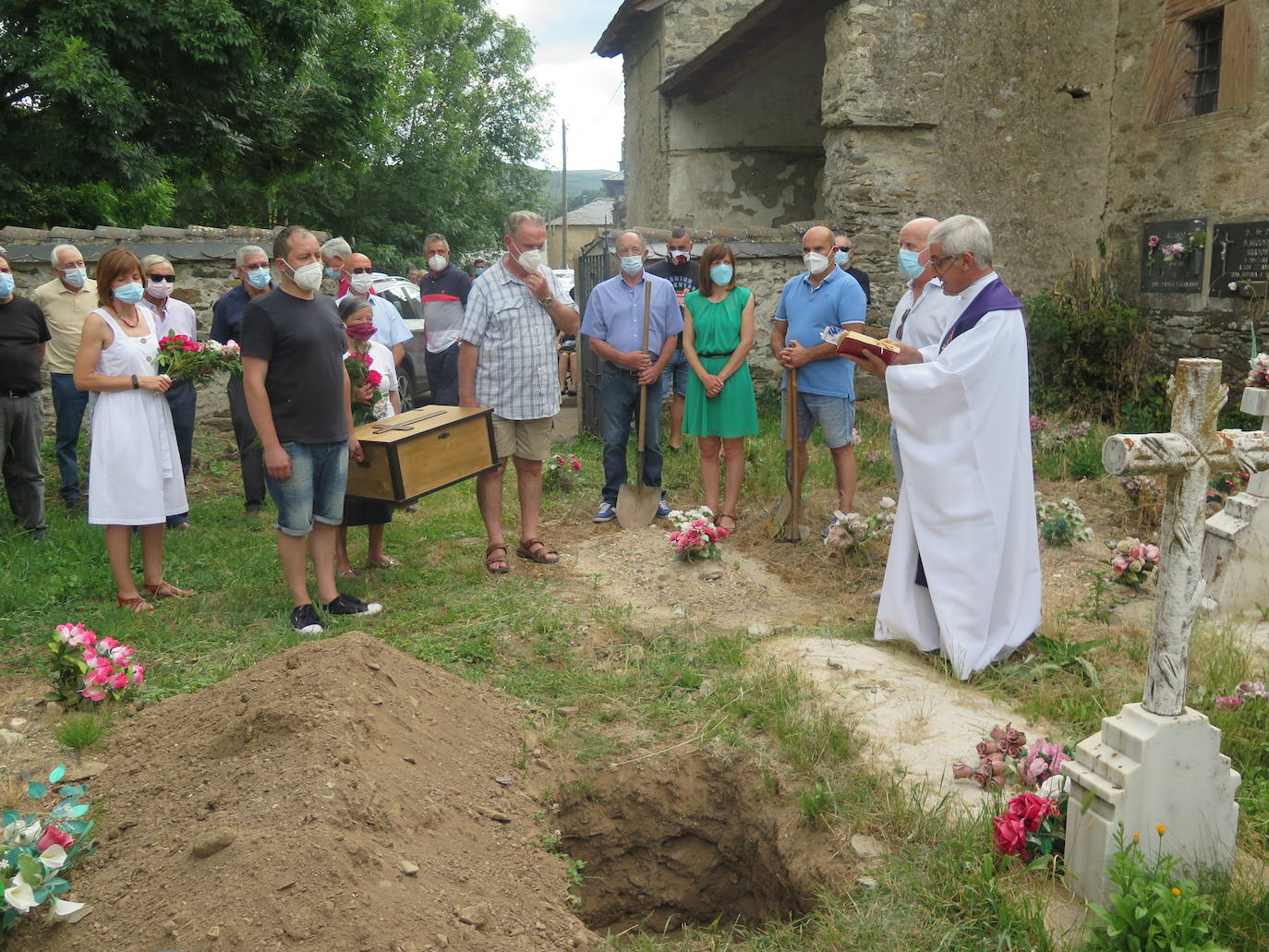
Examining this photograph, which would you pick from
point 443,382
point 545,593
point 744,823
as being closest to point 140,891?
point 744,823

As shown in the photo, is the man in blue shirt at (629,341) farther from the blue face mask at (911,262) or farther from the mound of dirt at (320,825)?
the mound of dirt at (320,825)

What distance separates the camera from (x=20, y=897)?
9.07ft

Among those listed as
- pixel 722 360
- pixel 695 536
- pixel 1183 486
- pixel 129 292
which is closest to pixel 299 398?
pixel 129 292

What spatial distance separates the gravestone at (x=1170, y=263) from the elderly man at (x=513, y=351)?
656 cm

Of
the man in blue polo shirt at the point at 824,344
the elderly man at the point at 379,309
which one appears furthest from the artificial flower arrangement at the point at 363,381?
the man in blue polo shirt at the point at 824,344

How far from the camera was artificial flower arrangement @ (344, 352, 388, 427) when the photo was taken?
5879 mm

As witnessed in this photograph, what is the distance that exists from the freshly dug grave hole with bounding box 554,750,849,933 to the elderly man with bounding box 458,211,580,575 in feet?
8.32

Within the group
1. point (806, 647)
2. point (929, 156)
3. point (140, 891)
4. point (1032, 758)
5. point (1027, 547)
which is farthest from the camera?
point (929, 156)

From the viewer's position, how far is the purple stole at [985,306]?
14.6ft

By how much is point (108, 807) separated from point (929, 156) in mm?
9984

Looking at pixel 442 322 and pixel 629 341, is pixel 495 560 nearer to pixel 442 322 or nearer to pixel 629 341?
pixel 629 341

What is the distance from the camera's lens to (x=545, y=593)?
5898 millimetres

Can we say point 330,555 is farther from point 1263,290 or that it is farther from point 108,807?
point 1263,290

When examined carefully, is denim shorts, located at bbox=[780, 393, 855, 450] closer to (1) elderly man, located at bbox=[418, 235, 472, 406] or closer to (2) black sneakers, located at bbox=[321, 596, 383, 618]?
(2) black sneakers, located at bbox=[321, 596, 383, 618]
